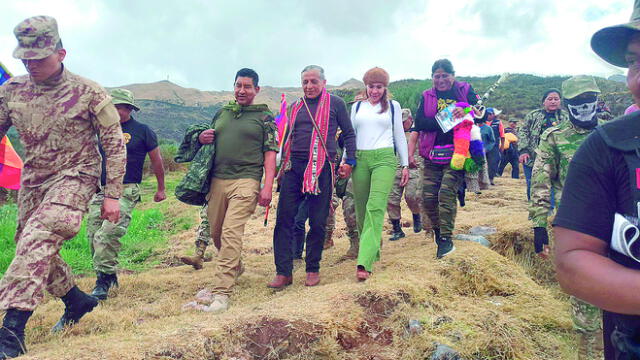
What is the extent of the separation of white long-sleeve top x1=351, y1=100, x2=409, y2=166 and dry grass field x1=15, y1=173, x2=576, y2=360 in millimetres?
1207

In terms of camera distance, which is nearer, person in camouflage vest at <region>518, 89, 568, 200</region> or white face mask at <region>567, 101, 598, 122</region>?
white face mask at <region>567, 101, 598, 122</region>

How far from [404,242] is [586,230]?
5016 millimetres

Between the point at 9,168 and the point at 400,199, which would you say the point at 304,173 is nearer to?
the point at 400,199

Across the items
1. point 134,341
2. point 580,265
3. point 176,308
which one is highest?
point 580,265

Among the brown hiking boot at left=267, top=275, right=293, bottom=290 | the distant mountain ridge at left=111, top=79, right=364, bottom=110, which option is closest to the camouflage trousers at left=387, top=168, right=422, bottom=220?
the brown hiking boot at left=267, top=275, right=293, bottom=290

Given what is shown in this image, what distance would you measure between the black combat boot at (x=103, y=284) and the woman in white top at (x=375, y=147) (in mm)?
2555

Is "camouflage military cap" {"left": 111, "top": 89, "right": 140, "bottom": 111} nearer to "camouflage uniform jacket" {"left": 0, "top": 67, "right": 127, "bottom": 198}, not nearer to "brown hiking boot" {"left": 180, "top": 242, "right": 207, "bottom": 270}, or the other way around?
"camouflage uniform jacket" {"left": 0, "top": 67, "right": 127, "bottom": 198}

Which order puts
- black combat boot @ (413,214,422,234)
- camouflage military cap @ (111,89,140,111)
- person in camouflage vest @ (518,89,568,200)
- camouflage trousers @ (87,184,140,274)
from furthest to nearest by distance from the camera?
black combat boot @ (413,214,422,234)
person in camouflage vest @ (518,89,568,200)
camouflage military cap @ (111,89,140,111)
camouflage trousers @ (87,184,140,274)

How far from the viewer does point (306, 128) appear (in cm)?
458

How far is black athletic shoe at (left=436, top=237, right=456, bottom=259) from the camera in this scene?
469cm

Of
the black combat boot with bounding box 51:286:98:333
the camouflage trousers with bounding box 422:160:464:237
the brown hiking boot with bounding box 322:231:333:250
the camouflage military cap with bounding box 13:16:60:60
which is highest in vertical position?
the camouflage military cap with bounding box 13:16:60:60

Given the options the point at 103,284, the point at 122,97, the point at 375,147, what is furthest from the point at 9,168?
the point at 375,147

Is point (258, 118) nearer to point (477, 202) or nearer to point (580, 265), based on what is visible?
point (580, 265)

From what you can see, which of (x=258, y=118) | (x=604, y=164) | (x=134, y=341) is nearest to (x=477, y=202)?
(x=258, y=118)
